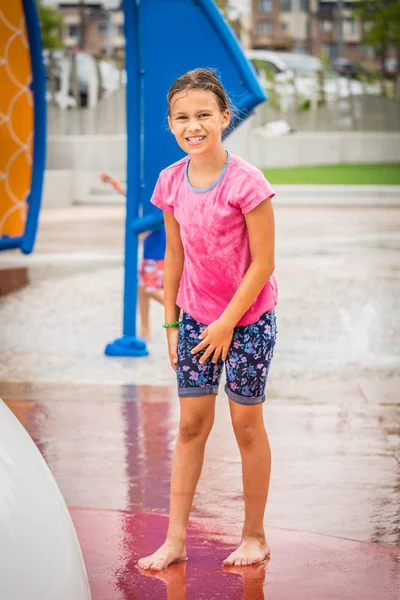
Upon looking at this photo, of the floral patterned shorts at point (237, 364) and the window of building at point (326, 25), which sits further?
the window of building at point (326, 25)

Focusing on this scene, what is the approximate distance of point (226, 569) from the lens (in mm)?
3736

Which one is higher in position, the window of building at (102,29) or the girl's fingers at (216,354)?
the window of building at (102,29)

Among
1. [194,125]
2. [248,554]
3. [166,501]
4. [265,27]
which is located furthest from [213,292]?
[265,27]

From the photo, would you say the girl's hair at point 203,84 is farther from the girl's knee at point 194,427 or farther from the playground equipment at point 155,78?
the playground equipment at point 155,78

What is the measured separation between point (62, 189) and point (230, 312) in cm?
1657

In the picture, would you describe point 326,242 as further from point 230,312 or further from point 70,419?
point 230,312

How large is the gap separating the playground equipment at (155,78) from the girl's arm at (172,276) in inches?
116

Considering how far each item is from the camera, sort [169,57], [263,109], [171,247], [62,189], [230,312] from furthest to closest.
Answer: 1. [263,109]
2. [62,189]
3. [169,57]
4. [171,247]
5. [230,312]

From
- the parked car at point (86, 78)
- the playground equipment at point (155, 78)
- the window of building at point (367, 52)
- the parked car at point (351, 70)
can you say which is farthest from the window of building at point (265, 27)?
the playground equipment at point (155, 78)

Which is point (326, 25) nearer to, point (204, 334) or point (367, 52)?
point (367, 52)

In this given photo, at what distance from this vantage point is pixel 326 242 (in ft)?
45.4

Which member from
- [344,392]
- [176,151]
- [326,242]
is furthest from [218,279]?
[326,242]

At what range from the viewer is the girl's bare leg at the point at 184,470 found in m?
3.74

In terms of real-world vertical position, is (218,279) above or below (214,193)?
below
